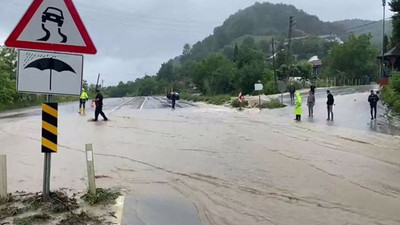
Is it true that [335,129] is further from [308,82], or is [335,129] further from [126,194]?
[308,82]

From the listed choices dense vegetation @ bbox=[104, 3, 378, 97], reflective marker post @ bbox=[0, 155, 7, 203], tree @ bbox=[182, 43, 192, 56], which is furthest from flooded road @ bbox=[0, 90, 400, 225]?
tree @ bbox=[182, 43, 192, 56]

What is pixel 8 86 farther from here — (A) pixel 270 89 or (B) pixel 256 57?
(B) pixel 256 57

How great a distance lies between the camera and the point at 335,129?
2175 cm

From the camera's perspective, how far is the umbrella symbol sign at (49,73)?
5926mm

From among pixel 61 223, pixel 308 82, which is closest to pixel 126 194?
pixel 61 223

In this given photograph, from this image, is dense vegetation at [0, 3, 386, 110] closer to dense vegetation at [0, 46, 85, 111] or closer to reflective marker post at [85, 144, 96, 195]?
dense vegetation at [0, 46, 85, 111]

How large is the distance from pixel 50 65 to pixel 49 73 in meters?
0.10

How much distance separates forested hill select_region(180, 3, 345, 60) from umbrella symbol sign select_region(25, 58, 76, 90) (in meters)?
157

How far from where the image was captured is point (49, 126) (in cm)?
639

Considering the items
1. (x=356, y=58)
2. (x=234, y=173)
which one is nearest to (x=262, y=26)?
(x=356, y=58)

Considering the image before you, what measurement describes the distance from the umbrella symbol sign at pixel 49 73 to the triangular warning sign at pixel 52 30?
4.1 inches

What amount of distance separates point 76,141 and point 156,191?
838 cm

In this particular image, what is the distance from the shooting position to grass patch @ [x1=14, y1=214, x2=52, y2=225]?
18.9ft

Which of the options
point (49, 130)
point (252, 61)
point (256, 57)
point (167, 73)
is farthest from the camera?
point (167, 73)
